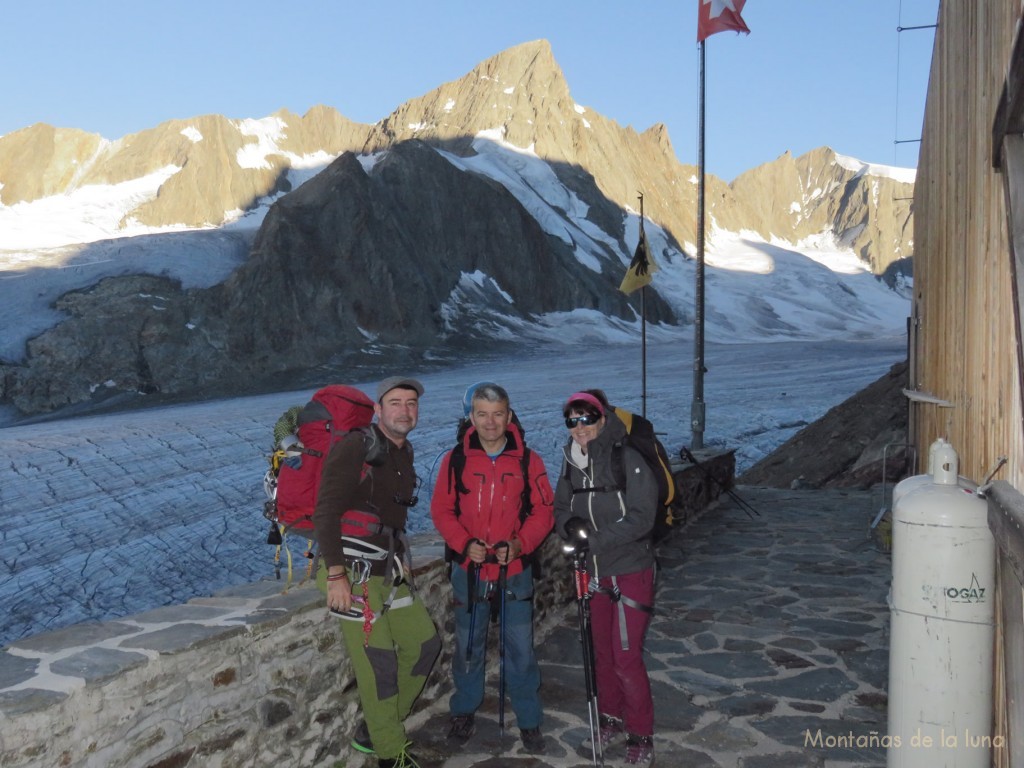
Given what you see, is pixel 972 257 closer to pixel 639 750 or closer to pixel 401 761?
pixel 639 750

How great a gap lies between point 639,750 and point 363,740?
143 cm

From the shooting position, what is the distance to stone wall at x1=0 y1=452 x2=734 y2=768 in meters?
3.02

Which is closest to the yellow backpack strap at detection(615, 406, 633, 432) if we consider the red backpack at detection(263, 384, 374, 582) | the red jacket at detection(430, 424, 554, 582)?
the red jacket at detection(430, 424, 554, 582)

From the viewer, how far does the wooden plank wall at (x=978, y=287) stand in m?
3.23

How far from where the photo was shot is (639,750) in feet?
14.7

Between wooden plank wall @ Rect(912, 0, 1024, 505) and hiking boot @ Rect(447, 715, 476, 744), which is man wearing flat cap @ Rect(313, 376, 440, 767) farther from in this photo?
wooden plank wall @ Rect(912, 0, 1024, 505)

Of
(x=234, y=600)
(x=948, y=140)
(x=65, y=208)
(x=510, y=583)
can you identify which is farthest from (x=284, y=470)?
(x=65, y=208)

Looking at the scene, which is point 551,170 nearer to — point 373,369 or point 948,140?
point 373,369

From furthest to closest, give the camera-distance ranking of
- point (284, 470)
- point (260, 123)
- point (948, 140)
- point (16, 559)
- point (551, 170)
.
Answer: point (260, 123) → point (551, 170) → point (16, 559) → point (948, 140) → point (284, 470)

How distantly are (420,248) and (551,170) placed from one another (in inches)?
1692

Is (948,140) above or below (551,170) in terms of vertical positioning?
below

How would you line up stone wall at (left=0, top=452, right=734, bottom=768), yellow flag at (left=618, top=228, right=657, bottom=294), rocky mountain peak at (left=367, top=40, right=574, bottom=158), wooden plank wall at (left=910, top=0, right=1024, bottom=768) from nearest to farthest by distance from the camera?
stone wall at (left=0, top=452, right=734, bottom=768)
wooden plank wall at (left=910, top=0, right=1024, bottom=768)
yellow flag at (left=618, top=228, right=657, bottom=294)
rocky mountain peak at (left=367, top=40, right=574, bottom=158)

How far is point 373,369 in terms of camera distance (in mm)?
45281

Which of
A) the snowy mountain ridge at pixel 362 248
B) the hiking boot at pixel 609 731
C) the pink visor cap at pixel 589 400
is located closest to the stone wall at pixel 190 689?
the hiking boot at pixel 609 731
